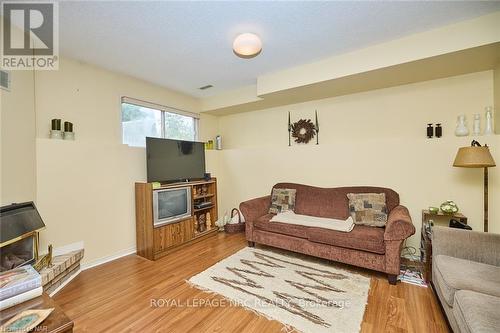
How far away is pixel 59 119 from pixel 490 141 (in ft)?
15.4

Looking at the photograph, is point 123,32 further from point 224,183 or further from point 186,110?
point 224,183

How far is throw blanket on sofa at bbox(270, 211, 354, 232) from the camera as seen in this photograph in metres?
2.60

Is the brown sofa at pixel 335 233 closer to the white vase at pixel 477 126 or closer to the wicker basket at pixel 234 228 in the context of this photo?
the wicker basket at pixel 234 228

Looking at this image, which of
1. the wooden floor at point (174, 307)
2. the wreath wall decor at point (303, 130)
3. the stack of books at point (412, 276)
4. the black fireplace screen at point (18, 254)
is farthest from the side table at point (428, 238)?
the black fireplace screen at point (18, 254)

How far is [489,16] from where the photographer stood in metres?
1.96

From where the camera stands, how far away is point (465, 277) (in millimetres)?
1542

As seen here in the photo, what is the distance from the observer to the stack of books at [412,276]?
222 centimetres

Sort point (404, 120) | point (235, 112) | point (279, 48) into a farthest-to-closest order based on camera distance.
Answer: point (235, 112), point (404, 120), point (279, 48)

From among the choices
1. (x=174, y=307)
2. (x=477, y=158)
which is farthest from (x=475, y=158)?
(x=174, y=307)

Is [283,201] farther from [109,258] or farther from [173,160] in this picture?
[109,258]

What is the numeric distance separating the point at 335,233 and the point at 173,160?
242 cm

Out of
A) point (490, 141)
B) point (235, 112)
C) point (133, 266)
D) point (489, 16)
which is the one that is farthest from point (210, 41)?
point (490, 141)

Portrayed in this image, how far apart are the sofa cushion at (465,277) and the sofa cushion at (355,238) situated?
0.54 m

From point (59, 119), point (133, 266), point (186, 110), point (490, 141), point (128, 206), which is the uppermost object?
point (186, 110)
